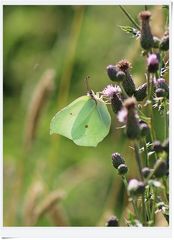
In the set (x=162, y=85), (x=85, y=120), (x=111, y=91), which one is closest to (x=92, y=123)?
(x=85, y=120)

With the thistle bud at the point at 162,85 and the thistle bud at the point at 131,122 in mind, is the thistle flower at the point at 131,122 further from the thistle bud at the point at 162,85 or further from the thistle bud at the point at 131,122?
the thistle bud at the point at 162,85

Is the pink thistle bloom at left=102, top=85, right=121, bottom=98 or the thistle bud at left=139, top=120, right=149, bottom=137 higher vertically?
the pink thistle bloom at left=102, top=85, right=121, bottom=98

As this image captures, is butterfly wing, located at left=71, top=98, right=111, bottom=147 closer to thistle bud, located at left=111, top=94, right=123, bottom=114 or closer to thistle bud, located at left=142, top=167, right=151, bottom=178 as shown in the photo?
thistle bud, located at left=111, top=94, right=123, bottom=114

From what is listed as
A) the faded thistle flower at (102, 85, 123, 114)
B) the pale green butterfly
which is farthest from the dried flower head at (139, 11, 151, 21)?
the pale green butterfly

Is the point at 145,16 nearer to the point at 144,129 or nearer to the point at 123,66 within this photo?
the point at 123,66

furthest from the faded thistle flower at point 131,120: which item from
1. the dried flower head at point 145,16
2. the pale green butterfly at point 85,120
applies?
the pale green butterfly at point 85,120

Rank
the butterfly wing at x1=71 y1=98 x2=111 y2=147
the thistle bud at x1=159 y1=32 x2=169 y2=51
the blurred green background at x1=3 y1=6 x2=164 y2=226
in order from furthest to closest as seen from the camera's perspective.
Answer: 1. the blurred green background at x1=3 y1=6 x2=164 y2=226
2. the butterfly wing at x1=71 y1=98 x2=111 y2=147
3. the thistle bud at x1=159 y1=32 x2=169 y2=51

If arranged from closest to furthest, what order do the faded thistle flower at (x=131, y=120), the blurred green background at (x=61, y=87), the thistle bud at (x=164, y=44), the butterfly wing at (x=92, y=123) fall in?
the faded thistle flower at (x=131, y=120) < the thistle bud at (x=164, y=44) < the butterfly wing at (x=92, y=123) < the blurred green background at (x=61, y=87)
